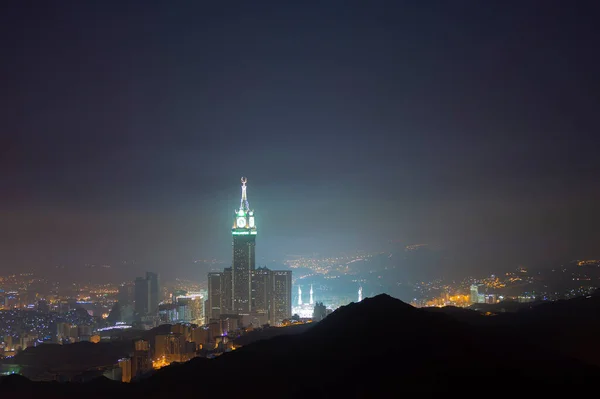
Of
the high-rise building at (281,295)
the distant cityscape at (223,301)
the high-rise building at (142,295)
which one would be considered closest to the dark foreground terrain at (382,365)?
the distant cityscape at (223,301)

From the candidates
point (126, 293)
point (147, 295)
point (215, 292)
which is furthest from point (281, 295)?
point (126, 293)

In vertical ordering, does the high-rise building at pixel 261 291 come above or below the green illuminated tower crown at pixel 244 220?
below

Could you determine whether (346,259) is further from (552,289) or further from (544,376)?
(544,376)

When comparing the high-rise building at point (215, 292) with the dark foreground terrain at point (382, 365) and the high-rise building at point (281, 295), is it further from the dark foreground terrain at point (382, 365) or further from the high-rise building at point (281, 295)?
the dark foreground terrain at point (382, 365)

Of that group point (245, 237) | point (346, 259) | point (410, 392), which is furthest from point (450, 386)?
point (346, 259)

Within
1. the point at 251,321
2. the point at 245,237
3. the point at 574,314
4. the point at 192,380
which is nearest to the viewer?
the point at 192,380

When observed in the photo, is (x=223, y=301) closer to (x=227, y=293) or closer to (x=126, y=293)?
(x=227, y=293)
